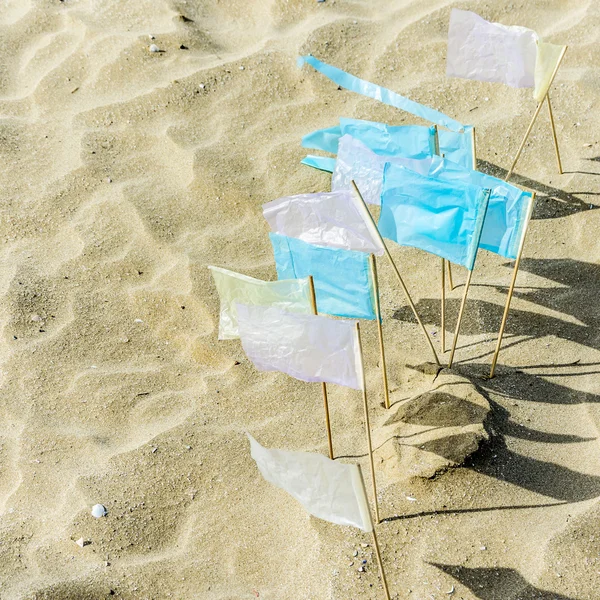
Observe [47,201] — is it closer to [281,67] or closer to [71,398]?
[71,398]

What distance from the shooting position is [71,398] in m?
2.69

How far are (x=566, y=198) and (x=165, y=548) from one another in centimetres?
211

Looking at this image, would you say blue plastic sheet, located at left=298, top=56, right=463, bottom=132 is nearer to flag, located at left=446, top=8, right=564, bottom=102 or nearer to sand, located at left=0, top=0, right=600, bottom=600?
flag, located at left=446, top=8, right=564, bottom=102

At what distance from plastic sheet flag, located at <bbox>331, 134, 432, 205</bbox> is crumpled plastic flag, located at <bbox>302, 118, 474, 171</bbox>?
219 millimetres

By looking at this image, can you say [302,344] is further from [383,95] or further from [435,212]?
[383,95]

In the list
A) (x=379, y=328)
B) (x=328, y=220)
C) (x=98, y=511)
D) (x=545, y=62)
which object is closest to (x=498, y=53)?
(x=545, y=62)

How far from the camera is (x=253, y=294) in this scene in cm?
227

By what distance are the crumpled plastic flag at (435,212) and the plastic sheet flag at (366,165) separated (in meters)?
0.06

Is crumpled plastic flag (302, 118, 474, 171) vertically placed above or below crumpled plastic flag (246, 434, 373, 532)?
above

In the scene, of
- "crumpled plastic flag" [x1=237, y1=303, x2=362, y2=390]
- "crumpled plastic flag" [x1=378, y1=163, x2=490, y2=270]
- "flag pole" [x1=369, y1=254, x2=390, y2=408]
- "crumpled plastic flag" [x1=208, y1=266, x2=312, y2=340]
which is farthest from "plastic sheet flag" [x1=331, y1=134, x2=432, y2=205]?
"crumpled plastic flag" [x1=237, y1=303, x2=362, y2=390]

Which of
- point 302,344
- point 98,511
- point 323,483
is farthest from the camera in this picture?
point 98,511

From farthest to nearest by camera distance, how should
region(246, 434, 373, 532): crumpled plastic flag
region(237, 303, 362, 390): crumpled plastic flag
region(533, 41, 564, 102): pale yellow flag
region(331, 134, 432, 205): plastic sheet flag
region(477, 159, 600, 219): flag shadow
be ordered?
1. region(477, 159, 600, 219): flag shadow
2. region(533, 41, 564, 102): pale yellow flag
3. region(331, 134, 432, 205): plastic sheet flag
4. region(237, 303, 362, 390): crumpled plastic flag
5. region(246, 434, 373, 532): crumpled plastic flag

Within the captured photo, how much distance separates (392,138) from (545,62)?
0.62m

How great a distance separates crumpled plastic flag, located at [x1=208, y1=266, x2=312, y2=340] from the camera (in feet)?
7.30
